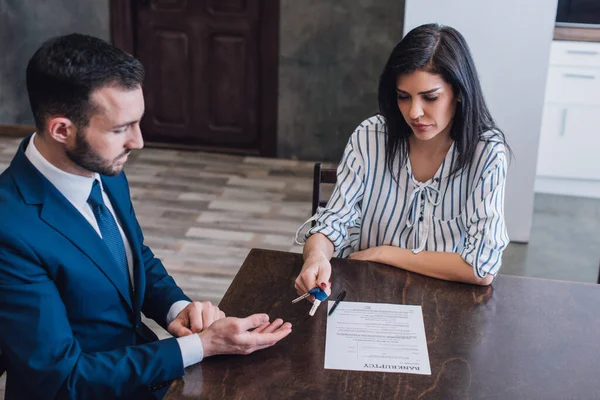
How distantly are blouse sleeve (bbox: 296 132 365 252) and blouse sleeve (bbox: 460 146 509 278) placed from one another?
299mm

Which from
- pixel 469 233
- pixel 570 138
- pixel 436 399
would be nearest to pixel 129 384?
pixel 436 399

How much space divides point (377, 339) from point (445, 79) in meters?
0.71

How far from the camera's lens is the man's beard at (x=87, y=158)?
1474 mm

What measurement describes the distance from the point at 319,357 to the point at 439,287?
422mm

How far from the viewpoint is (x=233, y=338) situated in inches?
57.3

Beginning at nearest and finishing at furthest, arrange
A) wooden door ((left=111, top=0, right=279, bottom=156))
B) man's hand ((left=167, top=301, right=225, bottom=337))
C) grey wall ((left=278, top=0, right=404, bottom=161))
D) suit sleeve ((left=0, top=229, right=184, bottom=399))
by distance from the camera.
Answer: suit sleeve ((left=0, top=229, right=184, bottom=399)), man's hand ((left=167, top=301, right=225, bottom=337)), grey wall ((left=278, top=0, right=404, bottom=161)), wooden door ((left=111, top=0, right=279, bottom=156))

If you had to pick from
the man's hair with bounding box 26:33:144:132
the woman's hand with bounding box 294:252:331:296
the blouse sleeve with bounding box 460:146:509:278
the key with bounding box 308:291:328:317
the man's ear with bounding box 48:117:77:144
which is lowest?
the key with bounding box 308:291:328:317

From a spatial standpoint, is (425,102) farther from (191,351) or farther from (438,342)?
(191,351)

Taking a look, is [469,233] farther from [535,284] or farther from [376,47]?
[376,47]

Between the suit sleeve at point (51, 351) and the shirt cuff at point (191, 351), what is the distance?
1cm

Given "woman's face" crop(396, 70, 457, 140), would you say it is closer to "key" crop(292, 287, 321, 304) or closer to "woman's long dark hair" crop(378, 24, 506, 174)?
"woman's long dark hair" crop(378, 24, 506, 174)

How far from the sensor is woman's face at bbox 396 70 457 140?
1.90 meters

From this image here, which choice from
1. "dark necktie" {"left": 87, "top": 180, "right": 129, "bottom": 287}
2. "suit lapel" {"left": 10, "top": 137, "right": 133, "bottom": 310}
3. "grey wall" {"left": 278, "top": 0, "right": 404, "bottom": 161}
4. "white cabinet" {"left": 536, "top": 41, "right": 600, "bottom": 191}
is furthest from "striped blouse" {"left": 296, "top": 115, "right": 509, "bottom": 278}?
"grey wall" {"left": 278, "top": 0, "right": 404, "bottom": 161}

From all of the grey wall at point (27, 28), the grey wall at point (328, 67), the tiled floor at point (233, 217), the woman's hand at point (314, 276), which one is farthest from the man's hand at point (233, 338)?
the grey wall at point (27, 28)
